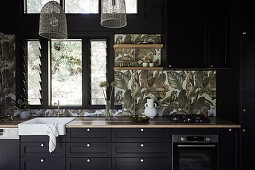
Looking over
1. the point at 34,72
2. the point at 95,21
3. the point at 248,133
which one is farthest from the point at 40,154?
the point at 248,133

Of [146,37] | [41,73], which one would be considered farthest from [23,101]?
[146,37]

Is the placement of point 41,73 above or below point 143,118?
above

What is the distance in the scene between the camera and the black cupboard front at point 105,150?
97.7 inches

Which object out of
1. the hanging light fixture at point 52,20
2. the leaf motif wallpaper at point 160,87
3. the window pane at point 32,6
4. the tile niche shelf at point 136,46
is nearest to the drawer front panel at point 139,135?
the leaf motif wallpaper at point 160,87

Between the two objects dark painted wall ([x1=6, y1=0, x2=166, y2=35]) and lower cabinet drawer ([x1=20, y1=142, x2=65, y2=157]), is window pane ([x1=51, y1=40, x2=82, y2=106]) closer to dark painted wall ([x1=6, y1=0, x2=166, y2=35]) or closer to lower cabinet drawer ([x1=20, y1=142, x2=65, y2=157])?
dark painted wall ([x1=6, y1=0, x2=166, y2=35])

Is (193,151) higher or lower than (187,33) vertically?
lower

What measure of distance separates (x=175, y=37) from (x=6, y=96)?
3.00 metres

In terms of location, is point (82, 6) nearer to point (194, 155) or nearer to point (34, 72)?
point (34, 72)

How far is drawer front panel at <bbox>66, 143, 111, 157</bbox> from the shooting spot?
8.19ft

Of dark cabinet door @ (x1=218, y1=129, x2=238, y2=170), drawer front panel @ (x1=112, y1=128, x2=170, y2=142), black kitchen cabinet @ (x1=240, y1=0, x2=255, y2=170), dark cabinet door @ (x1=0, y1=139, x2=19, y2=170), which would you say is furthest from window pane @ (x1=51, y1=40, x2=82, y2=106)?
black kitchen cabinet @ (x1=240, y1=0, x2=255, y2=170)

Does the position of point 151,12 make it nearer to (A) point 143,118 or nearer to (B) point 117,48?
(B) point 117,48

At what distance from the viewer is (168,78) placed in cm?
316

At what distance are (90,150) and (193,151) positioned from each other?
143cm

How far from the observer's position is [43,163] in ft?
8.20
